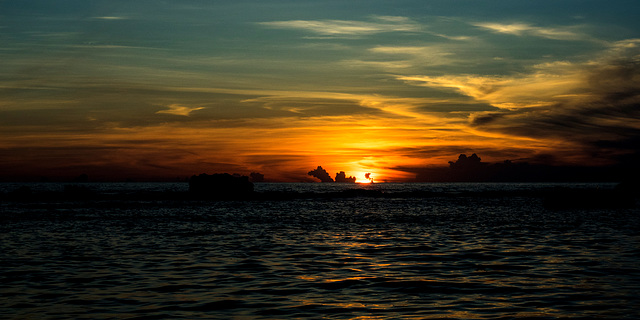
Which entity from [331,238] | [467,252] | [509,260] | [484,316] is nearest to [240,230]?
[331,238]

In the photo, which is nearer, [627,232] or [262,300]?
[262,300]

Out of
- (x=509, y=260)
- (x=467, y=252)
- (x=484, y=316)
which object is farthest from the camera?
(x=467, y=252)

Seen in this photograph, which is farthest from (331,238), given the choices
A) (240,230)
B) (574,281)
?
(574,281)

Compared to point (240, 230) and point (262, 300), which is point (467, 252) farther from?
point (240, 230)

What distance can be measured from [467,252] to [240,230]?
17.4m

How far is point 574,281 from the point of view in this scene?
18625 millimetres

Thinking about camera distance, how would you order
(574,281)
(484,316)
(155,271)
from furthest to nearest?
(155,271) < (574,281) < (484,316)

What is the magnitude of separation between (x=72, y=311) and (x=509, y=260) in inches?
653

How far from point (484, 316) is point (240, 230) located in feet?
88.6

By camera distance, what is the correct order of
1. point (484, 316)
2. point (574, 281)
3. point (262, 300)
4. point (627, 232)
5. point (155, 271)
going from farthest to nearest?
point (627, 232)
point (155, 271)
point (574, 281)
point (262, 300)
point (484, 316)

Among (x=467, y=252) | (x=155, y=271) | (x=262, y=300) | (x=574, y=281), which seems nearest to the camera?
(x=262, y=300)

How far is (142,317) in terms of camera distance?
13.9m

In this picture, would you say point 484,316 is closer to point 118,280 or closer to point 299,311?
point 299,311

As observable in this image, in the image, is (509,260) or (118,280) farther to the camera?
(509,260)
